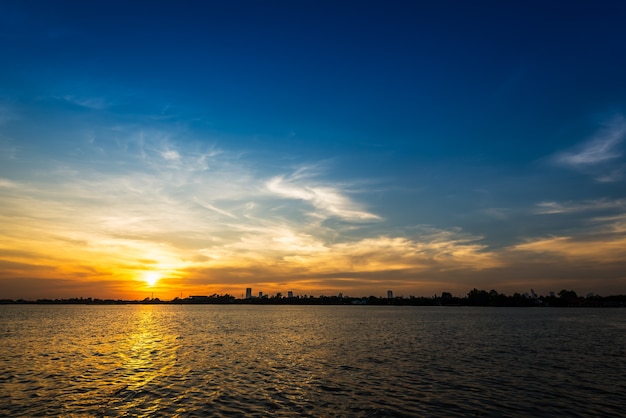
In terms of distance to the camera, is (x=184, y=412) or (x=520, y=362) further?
(x=520, y=362)

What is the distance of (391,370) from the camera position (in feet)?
158

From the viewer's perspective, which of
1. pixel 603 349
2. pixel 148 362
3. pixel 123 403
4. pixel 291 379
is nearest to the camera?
pixel 123 403

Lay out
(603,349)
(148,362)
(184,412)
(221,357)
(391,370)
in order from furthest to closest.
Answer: (603,349), (221,357), (148,362), (391,370), (184,412)

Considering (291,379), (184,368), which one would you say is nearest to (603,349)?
(291,379)

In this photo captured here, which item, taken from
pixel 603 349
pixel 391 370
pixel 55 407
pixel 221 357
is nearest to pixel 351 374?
pixel 391 370

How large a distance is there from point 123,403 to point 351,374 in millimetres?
→ 24472

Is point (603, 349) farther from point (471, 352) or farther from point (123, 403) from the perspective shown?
point (123, 403)

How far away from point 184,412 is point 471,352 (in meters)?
51.3

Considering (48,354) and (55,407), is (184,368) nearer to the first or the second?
(55,407)

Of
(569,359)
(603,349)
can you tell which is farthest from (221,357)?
(603,349)

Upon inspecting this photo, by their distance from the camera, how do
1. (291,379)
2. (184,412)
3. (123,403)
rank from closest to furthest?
(184,412)
(123,403)
(291,379)

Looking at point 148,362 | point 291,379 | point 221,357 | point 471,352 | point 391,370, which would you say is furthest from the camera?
→ point 471,352

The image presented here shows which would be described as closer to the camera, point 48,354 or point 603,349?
point 48,354

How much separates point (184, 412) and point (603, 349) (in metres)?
75.5
